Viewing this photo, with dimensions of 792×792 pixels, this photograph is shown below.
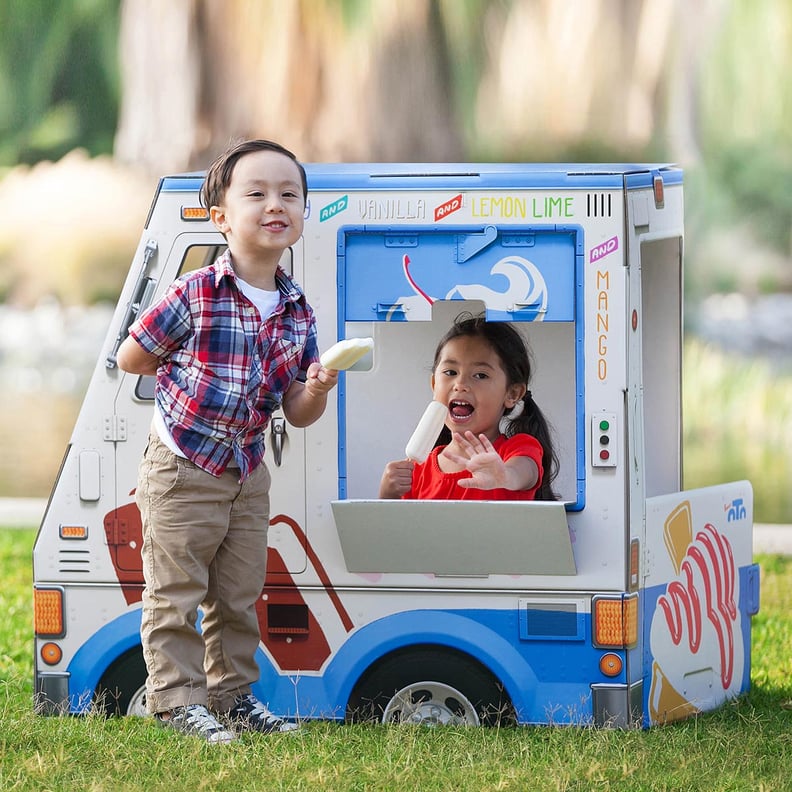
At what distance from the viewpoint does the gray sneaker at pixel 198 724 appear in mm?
4191

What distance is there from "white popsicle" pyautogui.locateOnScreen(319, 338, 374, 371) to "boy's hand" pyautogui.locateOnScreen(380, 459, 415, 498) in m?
0.85

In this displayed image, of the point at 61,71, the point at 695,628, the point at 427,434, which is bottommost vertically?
the point at 695,628

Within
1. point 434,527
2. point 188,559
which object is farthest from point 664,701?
point 188,559

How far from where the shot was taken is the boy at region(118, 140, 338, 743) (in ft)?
13.9

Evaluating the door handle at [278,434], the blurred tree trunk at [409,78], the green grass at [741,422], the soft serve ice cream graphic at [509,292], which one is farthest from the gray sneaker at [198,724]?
the blurred tree trunk at [409,78]

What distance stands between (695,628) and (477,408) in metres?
1.01

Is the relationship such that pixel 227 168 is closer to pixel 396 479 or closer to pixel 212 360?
pixel 212 360

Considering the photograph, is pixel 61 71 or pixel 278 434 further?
pixel 61 71

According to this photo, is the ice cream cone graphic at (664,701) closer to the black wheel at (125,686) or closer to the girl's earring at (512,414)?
the girl's earring at (512,414)

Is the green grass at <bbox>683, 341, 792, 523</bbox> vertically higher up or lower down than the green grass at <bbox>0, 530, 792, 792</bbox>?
higher up

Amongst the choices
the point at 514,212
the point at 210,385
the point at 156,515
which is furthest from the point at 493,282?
the point at 156,515

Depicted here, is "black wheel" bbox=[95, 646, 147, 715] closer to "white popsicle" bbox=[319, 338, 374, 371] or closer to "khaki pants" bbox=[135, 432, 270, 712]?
"khaki pants" bbox=[135, 432, 270, 712]

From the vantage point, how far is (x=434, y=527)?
15.1ft

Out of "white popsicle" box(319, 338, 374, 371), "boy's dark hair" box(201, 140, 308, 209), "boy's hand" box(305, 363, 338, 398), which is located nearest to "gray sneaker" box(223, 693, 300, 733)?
"boy's hand" box(305, 363, 338, 398)
